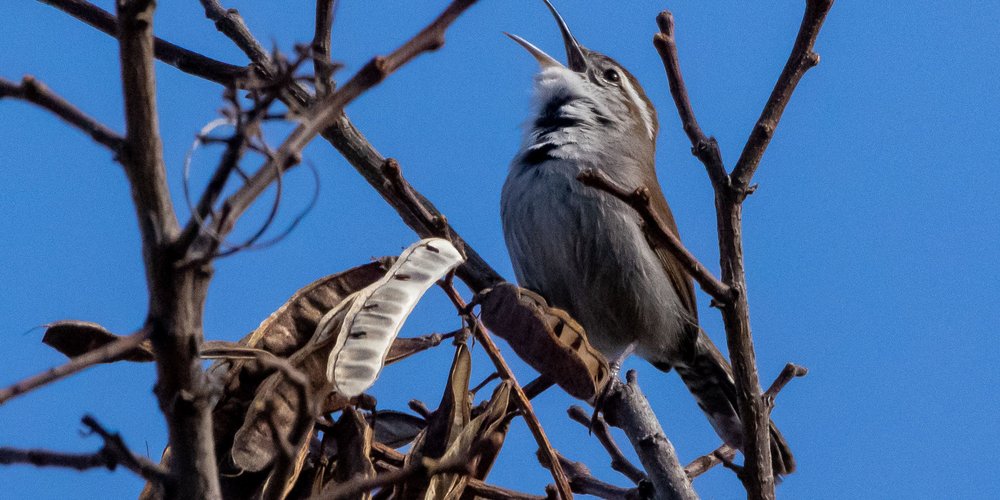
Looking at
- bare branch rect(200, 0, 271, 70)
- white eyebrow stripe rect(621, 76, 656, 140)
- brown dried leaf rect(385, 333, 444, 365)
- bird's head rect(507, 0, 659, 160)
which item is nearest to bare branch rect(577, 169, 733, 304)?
brown dried leaf rect(385, 333, 444, 365)

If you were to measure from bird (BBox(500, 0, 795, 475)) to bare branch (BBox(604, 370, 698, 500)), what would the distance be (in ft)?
3.71

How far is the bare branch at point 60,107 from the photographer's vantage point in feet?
4.13

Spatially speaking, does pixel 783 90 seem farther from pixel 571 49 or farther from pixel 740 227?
pixel 571 49

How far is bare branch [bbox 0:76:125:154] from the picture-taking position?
126 centimetres

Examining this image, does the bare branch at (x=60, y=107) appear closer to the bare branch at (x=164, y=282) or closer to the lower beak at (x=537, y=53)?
the bare branch at (x=164, y=282)

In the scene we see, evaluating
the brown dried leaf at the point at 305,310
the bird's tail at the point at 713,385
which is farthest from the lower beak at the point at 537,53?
the brown dried leaf at the point at 305,310

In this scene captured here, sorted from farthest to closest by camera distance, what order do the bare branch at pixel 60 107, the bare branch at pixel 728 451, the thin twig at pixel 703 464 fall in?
1. the thin twig at pixel 703 464
2. the bare branch at pixel 728 451
3. the bare branch at pixel 60 107

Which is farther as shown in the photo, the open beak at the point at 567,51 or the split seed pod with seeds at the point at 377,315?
the open beak at the point at 567,51

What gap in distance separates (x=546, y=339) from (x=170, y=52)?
5.80ft

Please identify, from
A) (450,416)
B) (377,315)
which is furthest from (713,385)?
(377,315)

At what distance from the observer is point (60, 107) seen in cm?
130

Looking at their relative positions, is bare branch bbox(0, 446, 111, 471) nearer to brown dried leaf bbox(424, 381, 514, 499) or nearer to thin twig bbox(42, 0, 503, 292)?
brown dried leaf bbox(424, 381, 514, 499)

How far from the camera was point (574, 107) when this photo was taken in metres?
5.36

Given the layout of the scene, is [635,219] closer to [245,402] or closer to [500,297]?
[500,297]
